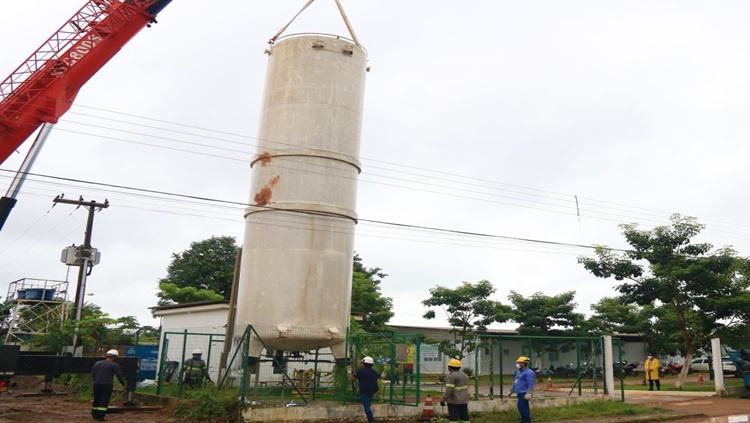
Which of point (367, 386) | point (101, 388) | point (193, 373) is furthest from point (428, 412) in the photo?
point (101, 388)

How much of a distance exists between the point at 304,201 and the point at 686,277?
1674cm

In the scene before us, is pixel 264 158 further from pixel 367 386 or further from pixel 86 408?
pixel 86 408

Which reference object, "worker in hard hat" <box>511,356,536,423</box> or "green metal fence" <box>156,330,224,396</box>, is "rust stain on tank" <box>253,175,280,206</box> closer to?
"green metal fence" <box>156,330,224,396</box>

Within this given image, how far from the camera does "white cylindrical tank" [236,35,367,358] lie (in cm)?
1548

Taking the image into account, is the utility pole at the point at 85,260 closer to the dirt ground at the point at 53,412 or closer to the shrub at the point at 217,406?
the dirt ground at the point at 53,412

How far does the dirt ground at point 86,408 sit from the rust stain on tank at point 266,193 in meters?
5.73

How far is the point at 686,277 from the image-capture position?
954 inches

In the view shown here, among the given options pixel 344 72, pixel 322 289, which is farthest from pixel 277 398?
pixel 344 72

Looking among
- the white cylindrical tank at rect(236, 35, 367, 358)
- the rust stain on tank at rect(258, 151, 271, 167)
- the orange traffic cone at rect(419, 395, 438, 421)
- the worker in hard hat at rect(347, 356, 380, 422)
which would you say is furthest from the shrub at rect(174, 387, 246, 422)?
the rust stain on tank at rect(258, 151, 271, 167)

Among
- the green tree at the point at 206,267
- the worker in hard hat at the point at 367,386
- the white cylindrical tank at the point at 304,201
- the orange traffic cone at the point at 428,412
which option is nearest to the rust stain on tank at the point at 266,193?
the white cylindrical tank at the point at 304,201

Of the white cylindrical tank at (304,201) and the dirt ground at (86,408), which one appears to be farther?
the white cylindrical tank at (304,201)

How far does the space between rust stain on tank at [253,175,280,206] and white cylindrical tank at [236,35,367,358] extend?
0.09ft

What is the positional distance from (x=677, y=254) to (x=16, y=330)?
33.6 meters

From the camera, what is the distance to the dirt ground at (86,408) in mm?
13836
